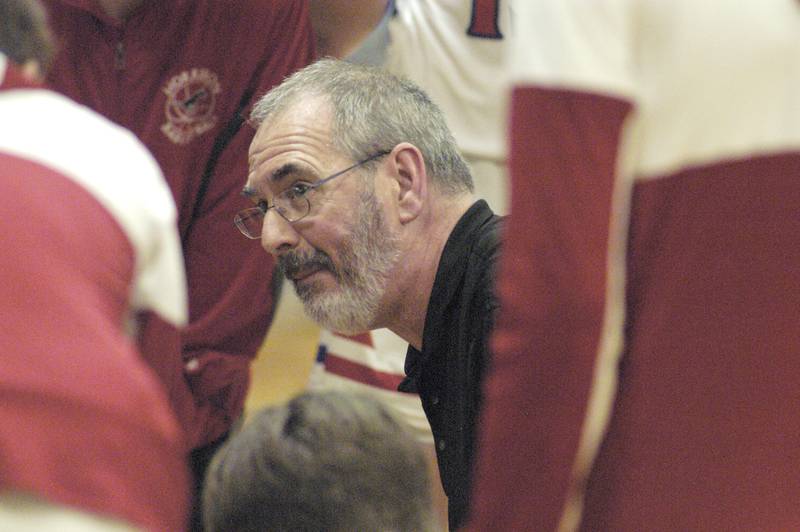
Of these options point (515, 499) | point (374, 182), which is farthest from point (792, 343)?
point (374, 182)

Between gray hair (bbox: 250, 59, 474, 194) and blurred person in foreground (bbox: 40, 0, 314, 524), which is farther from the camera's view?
blurred person in foreground (bbox: 40, 0, 314, 524)

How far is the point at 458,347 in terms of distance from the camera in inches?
62.3

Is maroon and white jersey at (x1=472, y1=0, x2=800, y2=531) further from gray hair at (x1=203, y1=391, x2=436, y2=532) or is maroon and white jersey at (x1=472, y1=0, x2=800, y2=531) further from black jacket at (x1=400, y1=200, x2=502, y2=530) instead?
black jacket at (x1=400, y1=200, x2=502, y2=530)

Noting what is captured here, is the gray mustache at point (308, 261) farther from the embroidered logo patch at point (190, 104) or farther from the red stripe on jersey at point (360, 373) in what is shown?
the red stripe on jersey at point (360, 373)

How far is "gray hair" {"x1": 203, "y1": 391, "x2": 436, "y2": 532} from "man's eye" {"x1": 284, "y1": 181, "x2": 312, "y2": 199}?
63cm

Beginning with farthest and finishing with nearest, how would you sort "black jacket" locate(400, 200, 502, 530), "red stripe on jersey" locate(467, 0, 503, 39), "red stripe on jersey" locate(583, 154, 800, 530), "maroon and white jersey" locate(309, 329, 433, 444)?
"maroon and white jersey" locate(309, 329, 433, 444) → "red stripe on jersey" locate(467, 0, 503, 39) → "black jacket" locate(400, 200, 502, 530) → "red stripe on jersey" locate(583, 154, 800, 530)

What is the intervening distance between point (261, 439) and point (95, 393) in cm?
27

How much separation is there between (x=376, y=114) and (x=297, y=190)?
0.16 metres

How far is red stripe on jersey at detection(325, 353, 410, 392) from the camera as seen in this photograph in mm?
2605

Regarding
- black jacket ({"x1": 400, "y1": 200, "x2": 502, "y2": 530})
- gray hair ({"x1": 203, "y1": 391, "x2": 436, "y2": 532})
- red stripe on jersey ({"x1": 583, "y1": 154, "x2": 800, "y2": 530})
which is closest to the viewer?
red stripe on jersey ({"x1": 583, "y1": 154, "x2": 800, "y2": 530})

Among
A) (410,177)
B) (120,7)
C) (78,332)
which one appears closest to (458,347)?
(410,177)

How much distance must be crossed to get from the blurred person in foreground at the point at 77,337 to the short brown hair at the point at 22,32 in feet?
0.46

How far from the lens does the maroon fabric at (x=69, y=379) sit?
0.85 m

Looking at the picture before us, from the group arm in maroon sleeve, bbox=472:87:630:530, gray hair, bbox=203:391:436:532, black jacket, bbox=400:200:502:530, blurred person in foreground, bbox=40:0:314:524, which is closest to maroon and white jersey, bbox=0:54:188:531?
gray hair, bbox=203:391:436:532
